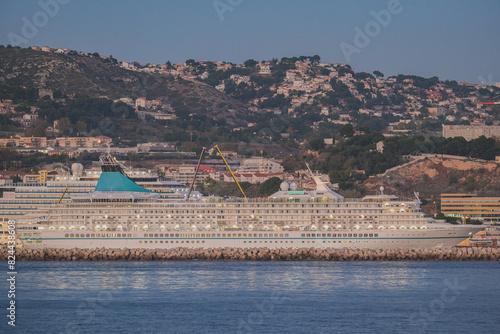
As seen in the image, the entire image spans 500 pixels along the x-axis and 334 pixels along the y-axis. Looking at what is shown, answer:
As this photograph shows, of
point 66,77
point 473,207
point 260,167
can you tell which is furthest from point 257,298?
point 66,77

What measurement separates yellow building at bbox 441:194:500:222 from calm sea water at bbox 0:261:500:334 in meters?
37.7

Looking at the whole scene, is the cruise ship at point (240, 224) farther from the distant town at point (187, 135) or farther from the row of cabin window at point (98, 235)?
the distant town at point (187, 135)

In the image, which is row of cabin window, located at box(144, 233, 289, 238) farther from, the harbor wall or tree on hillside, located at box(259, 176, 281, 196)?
tree on hillside, located at box(259, 176, 281, 196)

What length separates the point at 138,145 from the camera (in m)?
146

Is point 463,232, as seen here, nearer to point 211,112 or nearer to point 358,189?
point 358,189

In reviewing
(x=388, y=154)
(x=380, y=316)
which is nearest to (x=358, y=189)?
(x=388, y=154)

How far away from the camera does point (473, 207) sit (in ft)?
317

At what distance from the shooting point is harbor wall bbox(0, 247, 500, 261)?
60.2m

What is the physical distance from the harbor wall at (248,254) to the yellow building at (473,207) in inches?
1317

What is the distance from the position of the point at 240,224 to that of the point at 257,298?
19897 mm

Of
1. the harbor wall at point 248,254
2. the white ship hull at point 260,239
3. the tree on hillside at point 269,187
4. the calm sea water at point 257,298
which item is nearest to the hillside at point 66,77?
the tree on hillside at point 269,187

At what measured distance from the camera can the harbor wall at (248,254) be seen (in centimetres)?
6025

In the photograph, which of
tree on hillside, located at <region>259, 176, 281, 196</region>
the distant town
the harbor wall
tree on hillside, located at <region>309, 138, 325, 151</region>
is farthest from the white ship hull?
tree on hillside, located at <region>309, 138, 325, 151</region>

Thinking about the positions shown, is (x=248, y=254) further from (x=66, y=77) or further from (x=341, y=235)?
(x=66, y=77)
